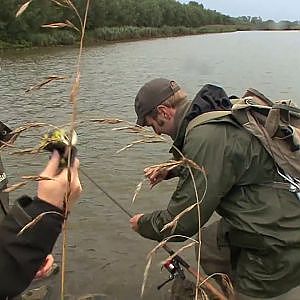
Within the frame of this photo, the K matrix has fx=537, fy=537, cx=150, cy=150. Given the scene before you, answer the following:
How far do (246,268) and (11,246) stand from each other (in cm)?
252

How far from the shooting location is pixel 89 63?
32844mm

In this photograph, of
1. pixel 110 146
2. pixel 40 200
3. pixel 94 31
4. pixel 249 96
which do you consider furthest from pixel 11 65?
pixel 94 31

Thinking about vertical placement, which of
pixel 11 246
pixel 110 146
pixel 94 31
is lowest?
pixel 94 31

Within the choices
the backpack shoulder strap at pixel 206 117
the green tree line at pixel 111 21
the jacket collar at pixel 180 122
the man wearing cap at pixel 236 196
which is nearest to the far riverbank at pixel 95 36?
the green tree line at pixel 111 21

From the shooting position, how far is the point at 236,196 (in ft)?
12.1

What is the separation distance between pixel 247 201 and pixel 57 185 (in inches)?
87.2

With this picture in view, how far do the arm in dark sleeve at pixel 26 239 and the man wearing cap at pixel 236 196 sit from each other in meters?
1.78

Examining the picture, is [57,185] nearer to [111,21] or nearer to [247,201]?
[247,201]

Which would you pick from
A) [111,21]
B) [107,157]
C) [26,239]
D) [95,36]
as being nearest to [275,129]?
[26,239]

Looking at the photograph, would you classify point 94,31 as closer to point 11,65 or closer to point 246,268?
point 11,65

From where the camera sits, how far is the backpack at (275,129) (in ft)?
11.7

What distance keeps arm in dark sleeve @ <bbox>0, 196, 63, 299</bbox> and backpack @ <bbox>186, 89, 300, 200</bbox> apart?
6.76ft

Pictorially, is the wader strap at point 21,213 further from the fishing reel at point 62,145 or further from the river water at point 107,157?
the river water at point 107,157

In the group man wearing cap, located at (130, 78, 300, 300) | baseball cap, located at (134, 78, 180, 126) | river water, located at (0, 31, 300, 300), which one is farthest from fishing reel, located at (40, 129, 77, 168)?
baseball cap, located at (134, 78, 180, 126)
